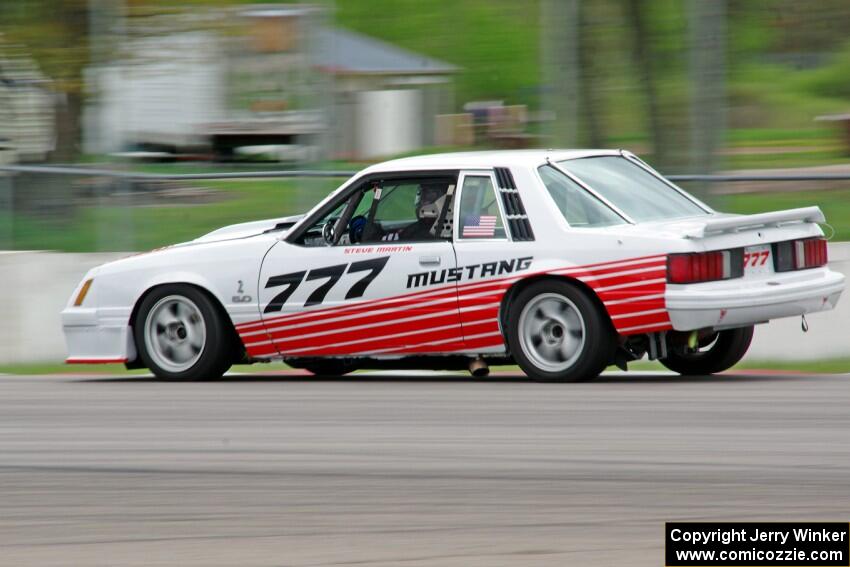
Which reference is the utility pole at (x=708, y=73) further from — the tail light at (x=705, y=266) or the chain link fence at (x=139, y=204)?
the tail light at (x=705, y=266)

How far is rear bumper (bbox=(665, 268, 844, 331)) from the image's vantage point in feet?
30.8

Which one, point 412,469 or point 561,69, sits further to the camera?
point 561,69

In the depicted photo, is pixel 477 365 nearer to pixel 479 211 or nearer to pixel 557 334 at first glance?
pixel 557 334

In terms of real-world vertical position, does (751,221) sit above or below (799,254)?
above

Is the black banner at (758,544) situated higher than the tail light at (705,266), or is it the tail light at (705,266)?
the tail light at (705,266)

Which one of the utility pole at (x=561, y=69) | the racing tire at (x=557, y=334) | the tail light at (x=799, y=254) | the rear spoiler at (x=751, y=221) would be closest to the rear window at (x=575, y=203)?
the racing tire at (x=557, y=334)

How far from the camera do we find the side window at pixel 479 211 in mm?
10102

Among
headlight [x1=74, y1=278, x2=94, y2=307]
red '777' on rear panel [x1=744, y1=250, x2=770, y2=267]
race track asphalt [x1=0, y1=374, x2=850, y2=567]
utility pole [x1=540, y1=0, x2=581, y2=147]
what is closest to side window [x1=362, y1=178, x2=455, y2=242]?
race track asphalt [x1=0, y1=374, x2=850, y2=567]

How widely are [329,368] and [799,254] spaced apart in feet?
11.2

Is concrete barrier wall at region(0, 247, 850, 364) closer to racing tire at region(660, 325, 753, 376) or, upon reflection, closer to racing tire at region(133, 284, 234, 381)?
racing tire at region(133, 284, 234, 381)

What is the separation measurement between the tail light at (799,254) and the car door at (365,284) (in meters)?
2.00

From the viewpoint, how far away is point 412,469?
7.21 m

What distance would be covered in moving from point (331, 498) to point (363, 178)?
169 inches

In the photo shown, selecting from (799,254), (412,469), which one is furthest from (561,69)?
(412,469)
